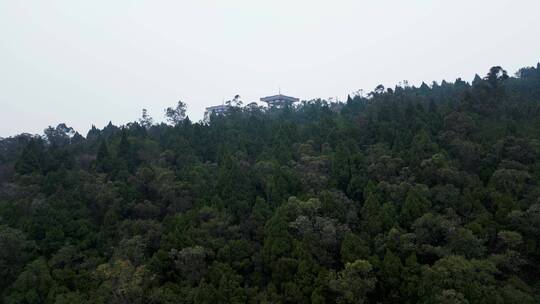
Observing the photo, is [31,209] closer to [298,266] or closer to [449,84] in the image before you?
[298,266]

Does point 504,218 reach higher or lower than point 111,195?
lower

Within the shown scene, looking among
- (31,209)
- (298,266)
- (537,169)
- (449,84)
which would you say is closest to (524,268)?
(537,169)

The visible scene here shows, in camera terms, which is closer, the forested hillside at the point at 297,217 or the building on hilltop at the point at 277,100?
the forested hillside at the point at 297,217

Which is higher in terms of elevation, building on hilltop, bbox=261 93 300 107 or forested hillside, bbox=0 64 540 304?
building on hilltop, bbox=261 93 300 107

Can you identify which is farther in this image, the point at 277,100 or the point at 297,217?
the point at 277,100

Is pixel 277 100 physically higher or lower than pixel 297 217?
higher

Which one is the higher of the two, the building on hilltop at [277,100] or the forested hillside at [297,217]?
the building on hilltop at [277,100]

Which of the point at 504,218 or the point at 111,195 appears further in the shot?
the point at 111,195

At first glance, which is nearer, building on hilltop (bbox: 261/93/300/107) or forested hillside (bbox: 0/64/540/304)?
forested hillside (bbox: 0/64/540/304)
